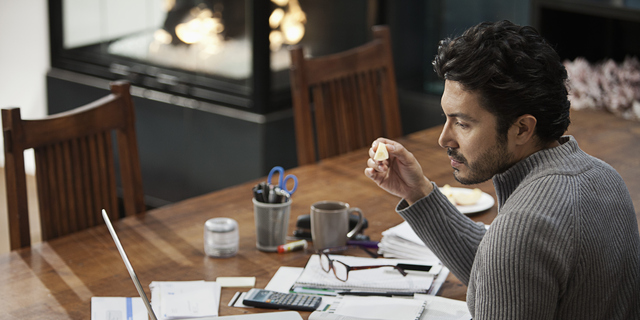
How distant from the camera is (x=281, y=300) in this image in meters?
1.44

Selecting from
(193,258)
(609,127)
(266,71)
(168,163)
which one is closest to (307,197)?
(193,258)

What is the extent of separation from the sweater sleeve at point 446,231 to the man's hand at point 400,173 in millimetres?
26

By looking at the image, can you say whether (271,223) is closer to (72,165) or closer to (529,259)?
(72,165)

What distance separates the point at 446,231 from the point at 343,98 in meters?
1.14

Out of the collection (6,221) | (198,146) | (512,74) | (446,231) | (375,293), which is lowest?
(6,221)

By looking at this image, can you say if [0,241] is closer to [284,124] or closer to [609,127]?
[284,124]

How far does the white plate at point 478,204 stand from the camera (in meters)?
1.89

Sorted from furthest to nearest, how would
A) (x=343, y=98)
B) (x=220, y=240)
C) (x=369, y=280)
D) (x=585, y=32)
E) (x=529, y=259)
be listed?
(x=585, y=32) < (x=343, y=98) < (x=220, y=240) < (x=369, y=280) < (x=529, y=259)

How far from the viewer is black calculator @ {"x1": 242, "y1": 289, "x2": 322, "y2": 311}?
1.42m

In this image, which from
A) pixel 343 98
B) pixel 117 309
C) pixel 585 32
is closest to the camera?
pixel 117 309

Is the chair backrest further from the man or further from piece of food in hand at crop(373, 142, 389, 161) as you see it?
the man

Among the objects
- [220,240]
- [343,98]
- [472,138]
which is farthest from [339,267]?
[343,98]

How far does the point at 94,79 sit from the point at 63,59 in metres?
0.33

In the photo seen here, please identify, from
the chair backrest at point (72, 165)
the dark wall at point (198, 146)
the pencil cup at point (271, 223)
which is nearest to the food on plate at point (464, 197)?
the pencil cup at point (271, 223)
